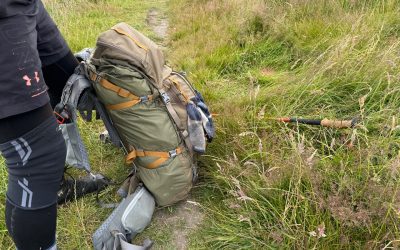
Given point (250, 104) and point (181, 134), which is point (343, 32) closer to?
point (250, 104)

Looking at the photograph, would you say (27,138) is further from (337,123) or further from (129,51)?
(337,123)

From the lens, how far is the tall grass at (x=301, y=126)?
2.02 meters

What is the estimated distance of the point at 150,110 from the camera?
252 cm

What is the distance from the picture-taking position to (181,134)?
2.63 m

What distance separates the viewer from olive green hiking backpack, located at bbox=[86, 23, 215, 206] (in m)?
2.41

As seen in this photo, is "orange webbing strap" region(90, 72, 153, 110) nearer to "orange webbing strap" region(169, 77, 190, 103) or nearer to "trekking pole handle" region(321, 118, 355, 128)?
"orange webbing strap" region(169, 77, 190, 103)

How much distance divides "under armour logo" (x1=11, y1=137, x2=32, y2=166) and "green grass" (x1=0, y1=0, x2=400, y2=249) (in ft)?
2.81

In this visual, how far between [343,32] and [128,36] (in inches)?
96.6

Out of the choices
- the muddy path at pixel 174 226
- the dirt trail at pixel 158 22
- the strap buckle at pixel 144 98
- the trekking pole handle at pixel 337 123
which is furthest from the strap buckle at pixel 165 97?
the dirt trail at pixel 158 22

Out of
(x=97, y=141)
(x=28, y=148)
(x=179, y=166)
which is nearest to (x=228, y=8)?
(x=97, y=141)

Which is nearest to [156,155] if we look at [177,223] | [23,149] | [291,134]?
[177,223]

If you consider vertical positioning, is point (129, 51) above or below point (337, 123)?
above

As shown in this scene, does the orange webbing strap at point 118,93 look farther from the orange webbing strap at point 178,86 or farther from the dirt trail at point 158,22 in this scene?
the dirt trail at point 158,22

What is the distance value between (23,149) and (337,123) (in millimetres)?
1993
